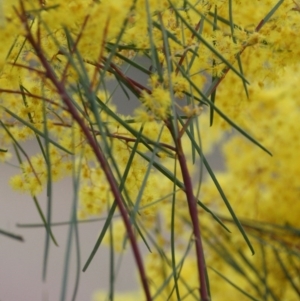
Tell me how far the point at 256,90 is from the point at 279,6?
Answer: 0.47ft

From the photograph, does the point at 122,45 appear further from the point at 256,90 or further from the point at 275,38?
the point at 256,90

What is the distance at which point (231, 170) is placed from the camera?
30.1 inches

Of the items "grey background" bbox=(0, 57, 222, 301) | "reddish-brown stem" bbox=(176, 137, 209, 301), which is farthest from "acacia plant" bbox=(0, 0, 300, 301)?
"grey background" bbox=(0, 57, 222, 301)

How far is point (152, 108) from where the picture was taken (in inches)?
11.1

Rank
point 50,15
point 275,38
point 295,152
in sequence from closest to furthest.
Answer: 1. point 50,15
2. point 275,38
3. point 295,152

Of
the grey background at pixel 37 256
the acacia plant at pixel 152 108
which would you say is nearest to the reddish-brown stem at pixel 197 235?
the acacia plant at pixel 152 108

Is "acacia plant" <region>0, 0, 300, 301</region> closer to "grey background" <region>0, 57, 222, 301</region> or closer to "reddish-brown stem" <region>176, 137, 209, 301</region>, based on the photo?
"reddish-brown stem" <region>176, 137, 209, 301</region>

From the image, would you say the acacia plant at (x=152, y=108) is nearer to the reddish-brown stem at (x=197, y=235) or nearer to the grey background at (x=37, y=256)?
the reddish-brown stem at (x=197, y=235)

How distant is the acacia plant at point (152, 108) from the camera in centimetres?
27

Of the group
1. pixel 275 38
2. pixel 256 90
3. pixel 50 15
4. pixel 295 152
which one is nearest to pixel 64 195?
pixel 295 152

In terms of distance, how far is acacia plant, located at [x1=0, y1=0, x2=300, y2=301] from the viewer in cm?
27

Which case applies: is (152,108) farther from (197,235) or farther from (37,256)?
(37,256)

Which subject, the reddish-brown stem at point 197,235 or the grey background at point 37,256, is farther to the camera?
the grey background at point 37,256

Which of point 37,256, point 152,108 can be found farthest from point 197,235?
point 37,256
